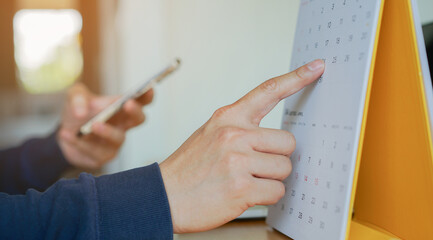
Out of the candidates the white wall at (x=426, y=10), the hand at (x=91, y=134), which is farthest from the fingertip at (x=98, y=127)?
the white wall at (x=426, y=10)

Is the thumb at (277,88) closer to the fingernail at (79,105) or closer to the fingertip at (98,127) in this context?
the fingertip at (98,127)

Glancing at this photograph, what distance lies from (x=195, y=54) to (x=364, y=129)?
1203 mm

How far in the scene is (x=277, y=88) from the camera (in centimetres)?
63

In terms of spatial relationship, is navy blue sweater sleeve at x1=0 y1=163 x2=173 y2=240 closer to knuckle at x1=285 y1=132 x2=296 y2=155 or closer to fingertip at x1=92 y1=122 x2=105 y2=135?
knuckle at x1=285 y1=132 x2=296 y2=155

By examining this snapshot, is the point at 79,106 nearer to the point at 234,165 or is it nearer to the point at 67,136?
the point at 67,136

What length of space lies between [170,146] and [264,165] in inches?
49.0

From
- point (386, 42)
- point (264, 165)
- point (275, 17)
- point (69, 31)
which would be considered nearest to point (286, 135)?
point (264, 165)

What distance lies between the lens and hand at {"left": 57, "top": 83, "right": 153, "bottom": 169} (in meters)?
1.42

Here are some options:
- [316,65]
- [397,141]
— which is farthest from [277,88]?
[397,141]

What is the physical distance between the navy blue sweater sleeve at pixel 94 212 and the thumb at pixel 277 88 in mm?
158

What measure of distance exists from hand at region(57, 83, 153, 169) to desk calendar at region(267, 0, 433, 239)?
803 mm

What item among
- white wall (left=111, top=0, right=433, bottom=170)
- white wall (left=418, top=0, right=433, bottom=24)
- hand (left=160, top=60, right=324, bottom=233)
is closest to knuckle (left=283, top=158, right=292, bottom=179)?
hand (left=160, top=60, right=324, bottom=233)

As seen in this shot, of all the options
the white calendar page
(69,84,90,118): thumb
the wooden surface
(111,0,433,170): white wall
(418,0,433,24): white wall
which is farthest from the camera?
(69,84,90,118): thumb

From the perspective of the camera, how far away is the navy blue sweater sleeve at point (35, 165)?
1.60 m
